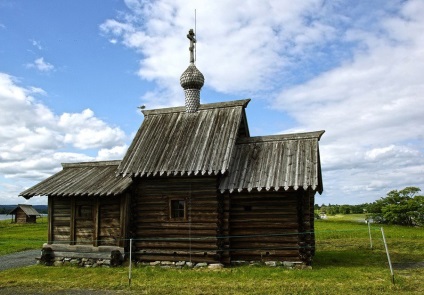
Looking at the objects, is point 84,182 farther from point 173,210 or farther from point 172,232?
point 172,232

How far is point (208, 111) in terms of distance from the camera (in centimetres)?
1888

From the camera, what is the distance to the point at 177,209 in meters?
16.2

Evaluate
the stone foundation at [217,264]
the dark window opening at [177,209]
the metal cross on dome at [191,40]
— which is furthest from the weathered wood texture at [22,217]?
the dark window opening at [177,209]

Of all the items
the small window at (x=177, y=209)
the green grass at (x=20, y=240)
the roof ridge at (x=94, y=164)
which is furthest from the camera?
the green grass at (x=20, y=240)

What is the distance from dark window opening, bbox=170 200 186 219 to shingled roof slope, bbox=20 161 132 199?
224 cm

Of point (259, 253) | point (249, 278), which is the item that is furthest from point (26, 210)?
point (249, 278)

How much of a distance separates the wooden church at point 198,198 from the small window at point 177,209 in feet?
0.15

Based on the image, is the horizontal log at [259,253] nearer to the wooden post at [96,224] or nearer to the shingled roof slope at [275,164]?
the shingled roof slope at [275,164]

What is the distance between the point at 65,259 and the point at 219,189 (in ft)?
27.2

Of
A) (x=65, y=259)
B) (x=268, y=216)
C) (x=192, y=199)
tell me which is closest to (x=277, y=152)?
(x=268, y=216)

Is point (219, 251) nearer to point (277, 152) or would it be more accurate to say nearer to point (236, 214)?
point (236, 214)

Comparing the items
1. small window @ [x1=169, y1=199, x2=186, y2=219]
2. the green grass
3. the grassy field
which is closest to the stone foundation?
the grassy field

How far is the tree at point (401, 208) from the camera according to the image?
3956 cm

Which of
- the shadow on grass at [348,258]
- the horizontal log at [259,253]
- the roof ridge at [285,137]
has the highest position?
the roof ridge at [285,137]
